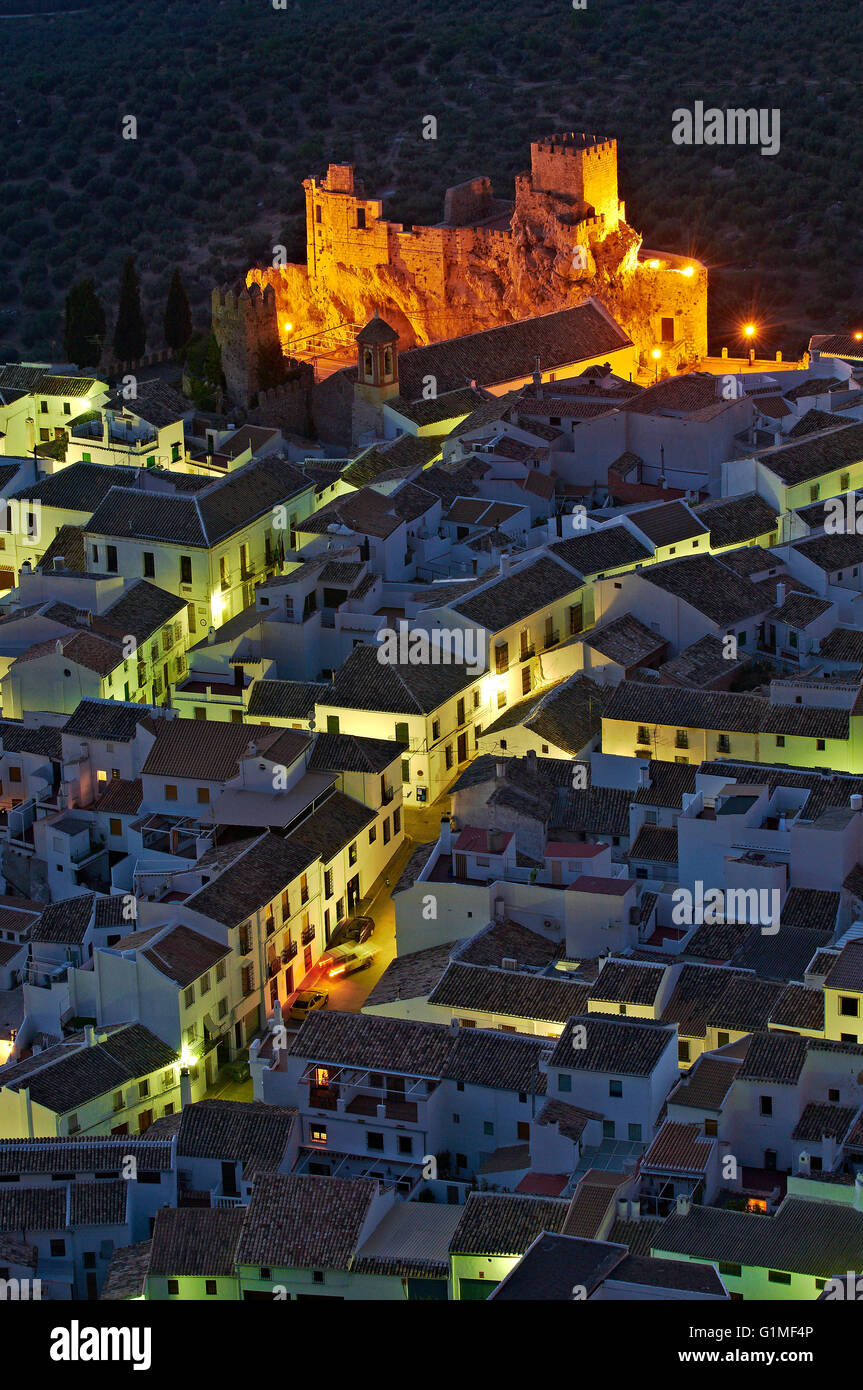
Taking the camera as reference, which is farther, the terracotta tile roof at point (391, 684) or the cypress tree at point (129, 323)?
the cypress tree at point (129, 323)

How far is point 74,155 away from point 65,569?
3781 cm

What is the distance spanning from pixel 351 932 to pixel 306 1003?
2124mm

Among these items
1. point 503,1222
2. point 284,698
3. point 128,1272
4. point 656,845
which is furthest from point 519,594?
point 128,1272

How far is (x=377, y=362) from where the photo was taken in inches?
1912

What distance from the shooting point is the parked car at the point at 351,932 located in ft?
105

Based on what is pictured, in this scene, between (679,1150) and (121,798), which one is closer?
(679,1150)

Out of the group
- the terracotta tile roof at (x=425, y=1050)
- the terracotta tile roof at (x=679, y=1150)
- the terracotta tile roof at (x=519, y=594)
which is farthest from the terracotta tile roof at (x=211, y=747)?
the terracotta tile roof at (x=679, y=1150)

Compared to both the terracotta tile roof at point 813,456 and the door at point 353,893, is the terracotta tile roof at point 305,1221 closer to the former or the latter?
the door at point 353,893

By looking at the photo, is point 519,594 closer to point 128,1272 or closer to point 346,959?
point 346,959

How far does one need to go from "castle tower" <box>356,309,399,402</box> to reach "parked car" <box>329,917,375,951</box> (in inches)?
770

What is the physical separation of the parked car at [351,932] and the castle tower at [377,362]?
1956 cm

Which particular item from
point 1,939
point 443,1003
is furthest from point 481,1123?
point 1,939

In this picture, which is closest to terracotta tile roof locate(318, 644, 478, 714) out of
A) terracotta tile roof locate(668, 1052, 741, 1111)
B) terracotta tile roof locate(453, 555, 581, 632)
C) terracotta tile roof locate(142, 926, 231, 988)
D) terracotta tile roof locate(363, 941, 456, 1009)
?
terracotta tile roof locate(453, 555, 581, 632)

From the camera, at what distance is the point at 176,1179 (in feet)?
82.4
